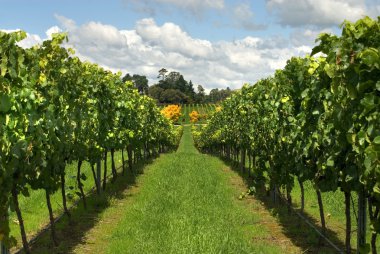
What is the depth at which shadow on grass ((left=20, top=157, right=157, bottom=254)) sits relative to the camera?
8830mm

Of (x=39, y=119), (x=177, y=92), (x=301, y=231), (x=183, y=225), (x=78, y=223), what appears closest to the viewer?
(x=39, y=119)

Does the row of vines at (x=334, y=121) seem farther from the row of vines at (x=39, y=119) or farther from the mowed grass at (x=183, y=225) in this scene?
the row of vines at (x=39, y=119)

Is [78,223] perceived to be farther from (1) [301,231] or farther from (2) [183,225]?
(1) [301,231]

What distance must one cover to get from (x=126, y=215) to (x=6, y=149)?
581 cm

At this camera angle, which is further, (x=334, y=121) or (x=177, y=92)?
(x=177, y=92)

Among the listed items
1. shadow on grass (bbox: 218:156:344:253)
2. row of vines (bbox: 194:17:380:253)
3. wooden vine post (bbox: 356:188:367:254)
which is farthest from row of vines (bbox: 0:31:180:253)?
shadow on grass (bbox: 218:156:344:253)

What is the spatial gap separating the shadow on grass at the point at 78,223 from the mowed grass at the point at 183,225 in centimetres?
32

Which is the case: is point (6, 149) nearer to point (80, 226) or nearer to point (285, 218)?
point (80, 226)

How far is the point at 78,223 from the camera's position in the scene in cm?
1081

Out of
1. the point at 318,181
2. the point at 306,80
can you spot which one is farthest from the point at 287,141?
the point at 318,181

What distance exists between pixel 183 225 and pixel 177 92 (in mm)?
148071

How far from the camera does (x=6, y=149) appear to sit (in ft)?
18.9

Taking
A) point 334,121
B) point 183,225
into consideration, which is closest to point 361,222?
point 334,121

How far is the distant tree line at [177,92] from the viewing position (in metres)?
154
